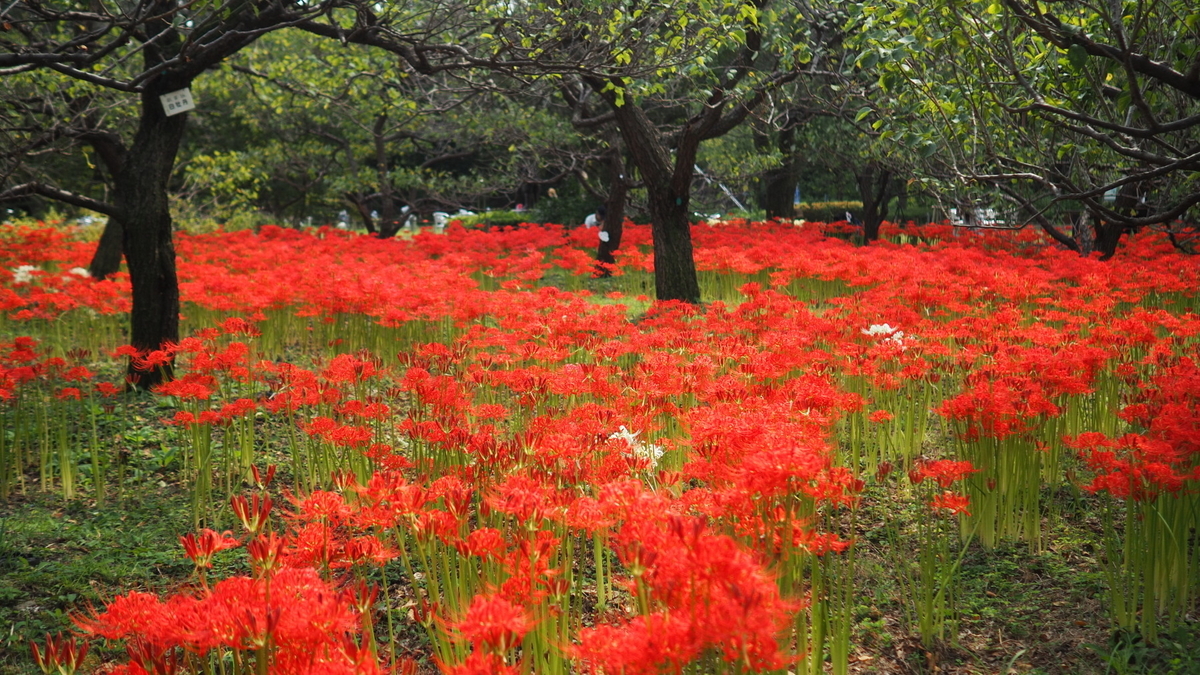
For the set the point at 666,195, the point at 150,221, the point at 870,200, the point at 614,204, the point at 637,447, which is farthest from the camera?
the point at 870,200

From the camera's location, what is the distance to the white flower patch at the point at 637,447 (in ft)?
12.0

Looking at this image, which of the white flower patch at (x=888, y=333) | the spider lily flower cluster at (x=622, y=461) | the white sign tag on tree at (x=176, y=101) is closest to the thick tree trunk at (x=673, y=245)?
the spider lily flower cluster at (x=622, y=461)

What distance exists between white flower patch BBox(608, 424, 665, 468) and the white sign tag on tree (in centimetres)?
506

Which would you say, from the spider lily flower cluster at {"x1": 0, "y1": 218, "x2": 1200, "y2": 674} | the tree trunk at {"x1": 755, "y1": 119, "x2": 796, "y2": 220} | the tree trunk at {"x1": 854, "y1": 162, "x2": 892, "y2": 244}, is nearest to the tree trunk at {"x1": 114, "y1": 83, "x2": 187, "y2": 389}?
the spider lily flower cluster at {"x1": 0, "y1": 218, "x2": 1200, "y2": 674}

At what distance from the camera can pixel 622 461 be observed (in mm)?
3266

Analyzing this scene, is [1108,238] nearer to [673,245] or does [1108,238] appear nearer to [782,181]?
[673,245]

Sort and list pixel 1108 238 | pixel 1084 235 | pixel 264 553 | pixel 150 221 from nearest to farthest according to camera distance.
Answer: pixel 264 553, pixel 150 221, pixel 1108 238, pixel 1084 235

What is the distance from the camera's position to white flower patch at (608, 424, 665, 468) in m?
3.66

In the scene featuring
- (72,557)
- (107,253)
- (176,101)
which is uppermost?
(176,101)

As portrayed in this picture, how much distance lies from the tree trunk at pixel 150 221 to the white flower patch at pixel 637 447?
4.81 m

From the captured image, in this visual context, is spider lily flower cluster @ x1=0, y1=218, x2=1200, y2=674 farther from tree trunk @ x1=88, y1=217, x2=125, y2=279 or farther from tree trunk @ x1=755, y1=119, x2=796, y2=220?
tree trunk @ x1=755, y1=119, x2=796, y2=220

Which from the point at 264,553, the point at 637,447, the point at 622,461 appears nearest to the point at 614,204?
the point at 637,447

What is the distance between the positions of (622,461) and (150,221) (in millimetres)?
5831

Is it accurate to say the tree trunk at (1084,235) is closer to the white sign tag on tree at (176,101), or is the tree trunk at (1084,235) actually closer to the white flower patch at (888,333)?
the white flower patch at (888,333)
